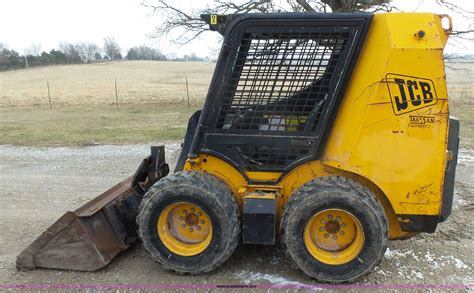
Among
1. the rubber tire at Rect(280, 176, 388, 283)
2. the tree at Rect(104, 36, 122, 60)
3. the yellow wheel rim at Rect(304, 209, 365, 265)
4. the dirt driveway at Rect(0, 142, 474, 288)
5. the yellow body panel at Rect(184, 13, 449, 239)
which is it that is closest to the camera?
the yellow body panel at Rect(184, 13, 449, 239)

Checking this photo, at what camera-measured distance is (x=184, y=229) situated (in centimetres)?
368

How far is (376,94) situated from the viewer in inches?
127

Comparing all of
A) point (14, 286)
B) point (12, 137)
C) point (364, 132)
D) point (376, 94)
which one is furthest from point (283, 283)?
point (12, 137)

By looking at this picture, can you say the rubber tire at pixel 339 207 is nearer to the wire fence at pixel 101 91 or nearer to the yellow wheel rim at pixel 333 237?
the yellow wheel rim at pixel 333 237

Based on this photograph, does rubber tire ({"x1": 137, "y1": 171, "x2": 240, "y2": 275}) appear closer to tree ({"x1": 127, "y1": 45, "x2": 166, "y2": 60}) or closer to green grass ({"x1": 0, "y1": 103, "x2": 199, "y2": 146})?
green grass ({"x1": 0, "y1": 103, "x2": 199, "y2": 146})

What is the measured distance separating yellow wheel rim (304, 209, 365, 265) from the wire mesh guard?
0.77 metres

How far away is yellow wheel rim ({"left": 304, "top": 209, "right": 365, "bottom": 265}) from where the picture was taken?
339cm

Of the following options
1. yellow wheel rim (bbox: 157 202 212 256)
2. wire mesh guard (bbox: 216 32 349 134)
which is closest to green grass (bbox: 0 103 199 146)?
yellow wheel rim (bbox: 157 202 212 256)

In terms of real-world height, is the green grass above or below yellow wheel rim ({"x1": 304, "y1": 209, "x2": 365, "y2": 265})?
below

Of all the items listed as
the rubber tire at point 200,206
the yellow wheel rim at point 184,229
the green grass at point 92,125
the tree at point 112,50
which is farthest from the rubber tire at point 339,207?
the tree at point 112,50

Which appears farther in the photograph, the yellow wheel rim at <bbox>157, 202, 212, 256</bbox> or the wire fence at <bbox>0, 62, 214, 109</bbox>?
the wire fence at <bbox>0, 62, 214, 109</bbox>

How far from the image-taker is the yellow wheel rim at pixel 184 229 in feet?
11.8

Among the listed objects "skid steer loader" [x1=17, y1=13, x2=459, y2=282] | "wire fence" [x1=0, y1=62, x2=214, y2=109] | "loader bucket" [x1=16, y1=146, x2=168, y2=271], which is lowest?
"wire fence" [x1=0, y1=62, x2=214, y2=109]

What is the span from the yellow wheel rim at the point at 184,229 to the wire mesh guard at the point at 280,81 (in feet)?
2.63
